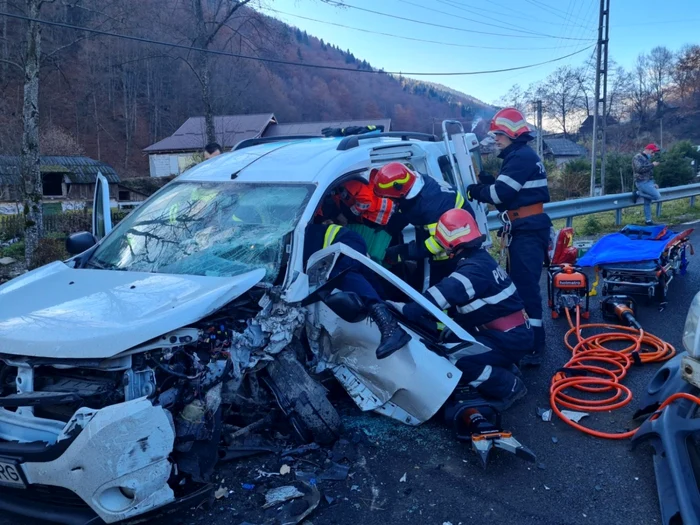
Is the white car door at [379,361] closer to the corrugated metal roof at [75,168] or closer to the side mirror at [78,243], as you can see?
the side mirror at [78,243]

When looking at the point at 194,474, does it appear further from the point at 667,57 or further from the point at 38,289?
the point at 667,57

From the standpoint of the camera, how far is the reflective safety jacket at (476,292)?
12.4ft

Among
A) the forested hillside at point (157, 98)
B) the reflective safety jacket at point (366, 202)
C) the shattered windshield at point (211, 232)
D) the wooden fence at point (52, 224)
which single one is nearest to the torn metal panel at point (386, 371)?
the shattered windshield at point (211, 232)

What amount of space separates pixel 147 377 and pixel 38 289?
1172 mm

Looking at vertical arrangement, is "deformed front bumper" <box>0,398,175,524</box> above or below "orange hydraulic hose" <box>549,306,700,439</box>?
above

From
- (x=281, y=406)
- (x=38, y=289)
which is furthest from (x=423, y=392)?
(x=38, y=289)

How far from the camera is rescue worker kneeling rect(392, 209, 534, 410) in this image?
384cm

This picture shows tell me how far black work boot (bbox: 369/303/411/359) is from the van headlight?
4.77 feet

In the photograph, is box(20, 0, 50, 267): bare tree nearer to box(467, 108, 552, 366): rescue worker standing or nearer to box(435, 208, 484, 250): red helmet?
box(467, 108, 552, 366): rescue worker standing

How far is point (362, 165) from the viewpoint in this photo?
434cm

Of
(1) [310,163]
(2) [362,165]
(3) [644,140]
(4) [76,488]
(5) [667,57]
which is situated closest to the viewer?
(4) [76,488]

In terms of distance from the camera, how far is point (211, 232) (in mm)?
3793

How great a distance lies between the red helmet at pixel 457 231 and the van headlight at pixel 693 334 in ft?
4.78

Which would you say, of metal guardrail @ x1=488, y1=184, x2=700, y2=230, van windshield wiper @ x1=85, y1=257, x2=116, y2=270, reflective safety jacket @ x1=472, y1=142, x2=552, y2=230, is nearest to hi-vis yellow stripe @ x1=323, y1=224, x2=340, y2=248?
van windshield wiper @ x1=85, y1=257, x2=116, y2=270
